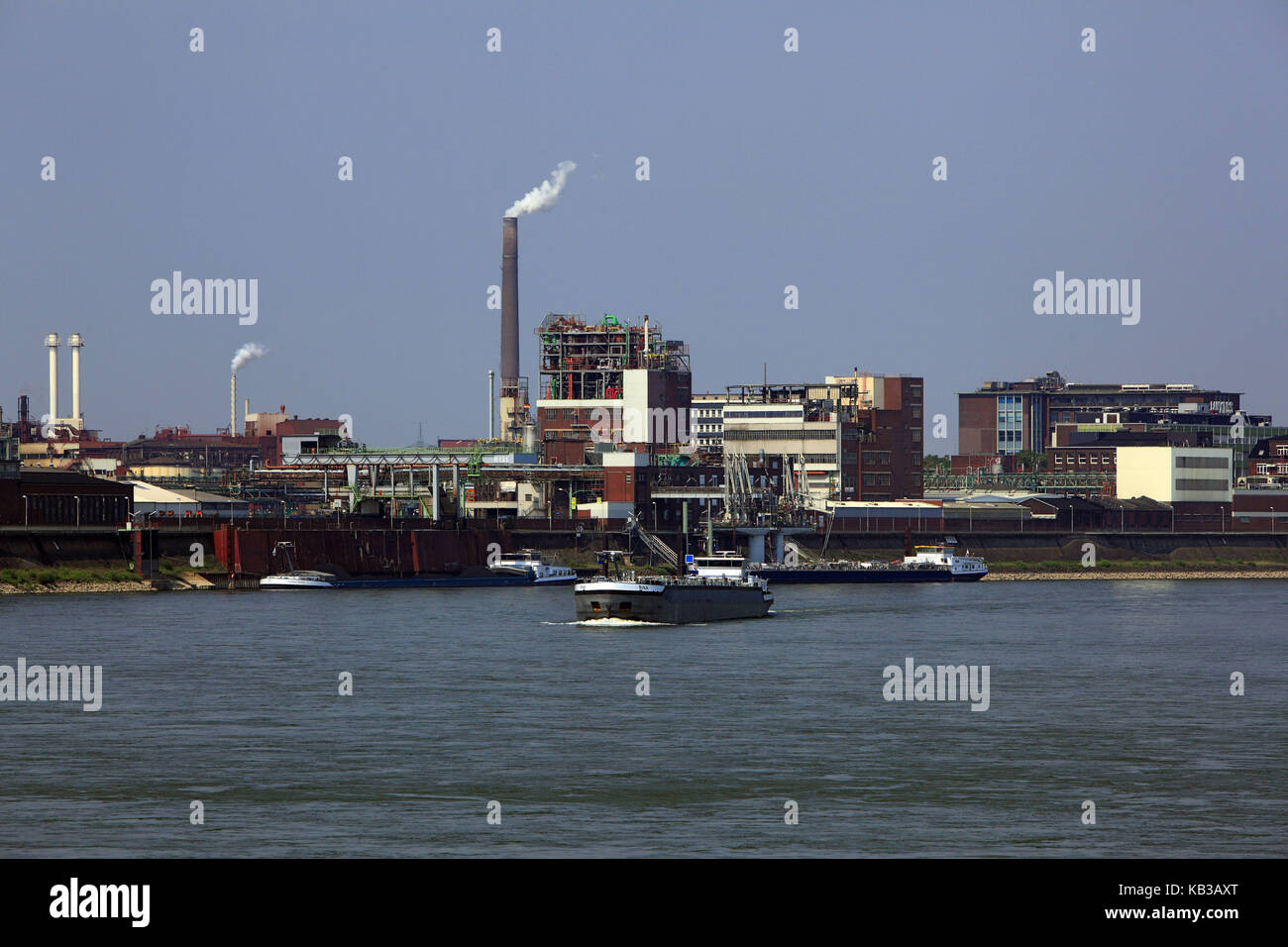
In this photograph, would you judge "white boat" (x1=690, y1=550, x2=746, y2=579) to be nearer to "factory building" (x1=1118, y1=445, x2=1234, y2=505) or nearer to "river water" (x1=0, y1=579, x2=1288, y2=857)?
"river water" (x1=0, y1=579, x2=1288, y2=857)

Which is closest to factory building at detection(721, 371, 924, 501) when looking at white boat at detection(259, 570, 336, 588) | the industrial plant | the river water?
the industrial plant

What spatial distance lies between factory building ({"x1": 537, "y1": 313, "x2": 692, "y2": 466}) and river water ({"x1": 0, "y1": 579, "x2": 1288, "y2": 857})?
10756cm

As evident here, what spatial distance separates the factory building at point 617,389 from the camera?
190500 mm

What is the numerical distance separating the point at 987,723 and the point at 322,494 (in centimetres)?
14077

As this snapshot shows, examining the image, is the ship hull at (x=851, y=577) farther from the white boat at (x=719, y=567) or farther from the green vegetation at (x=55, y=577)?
the green vegetation at (x=55, y=577)

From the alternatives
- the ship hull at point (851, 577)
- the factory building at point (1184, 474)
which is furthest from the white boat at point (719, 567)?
the factory building at point (1184, 474)

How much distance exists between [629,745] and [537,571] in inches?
3998

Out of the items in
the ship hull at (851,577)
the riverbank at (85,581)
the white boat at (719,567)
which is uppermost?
the white boat at (719,567)

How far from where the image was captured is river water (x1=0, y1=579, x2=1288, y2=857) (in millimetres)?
30641

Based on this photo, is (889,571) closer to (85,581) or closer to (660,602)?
(660,602)

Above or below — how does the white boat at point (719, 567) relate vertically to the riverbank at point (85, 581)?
above

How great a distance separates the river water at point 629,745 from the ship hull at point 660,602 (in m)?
5.68
